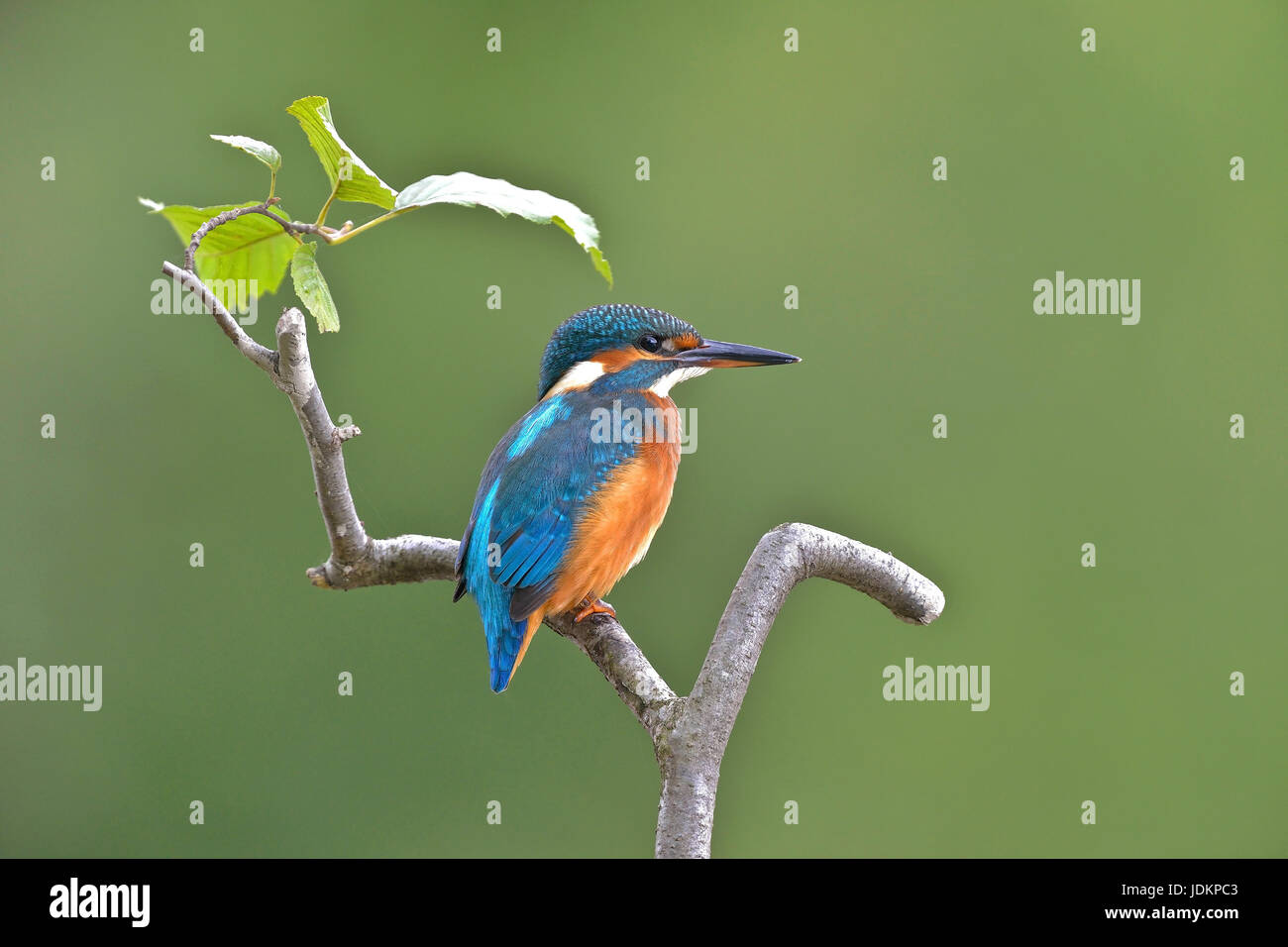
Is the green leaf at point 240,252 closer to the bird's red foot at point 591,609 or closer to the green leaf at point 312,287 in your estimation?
the green leaf at point 312,287

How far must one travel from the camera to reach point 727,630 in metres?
1.21

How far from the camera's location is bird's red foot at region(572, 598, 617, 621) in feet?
5.22

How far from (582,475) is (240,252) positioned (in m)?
0.51

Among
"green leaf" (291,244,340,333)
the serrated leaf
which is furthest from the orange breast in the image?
the serrated leaf

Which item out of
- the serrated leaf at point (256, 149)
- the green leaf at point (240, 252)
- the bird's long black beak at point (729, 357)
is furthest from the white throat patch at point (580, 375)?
the serrated leaf at point (256, 149)

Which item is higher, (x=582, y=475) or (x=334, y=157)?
(x=334, y=157)

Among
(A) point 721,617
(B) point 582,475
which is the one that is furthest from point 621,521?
(A) point 721,617

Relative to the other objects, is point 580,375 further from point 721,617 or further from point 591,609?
point 721,617

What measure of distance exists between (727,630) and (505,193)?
0.48 meters

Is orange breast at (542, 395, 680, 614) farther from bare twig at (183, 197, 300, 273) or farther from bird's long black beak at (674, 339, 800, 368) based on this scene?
bare twig at (183, 197, 300, 273)

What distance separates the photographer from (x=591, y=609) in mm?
1596

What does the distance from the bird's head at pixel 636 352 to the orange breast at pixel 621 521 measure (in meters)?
0.05

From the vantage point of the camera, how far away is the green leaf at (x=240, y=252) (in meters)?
1.18

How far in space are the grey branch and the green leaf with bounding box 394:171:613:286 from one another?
142 millimetres
